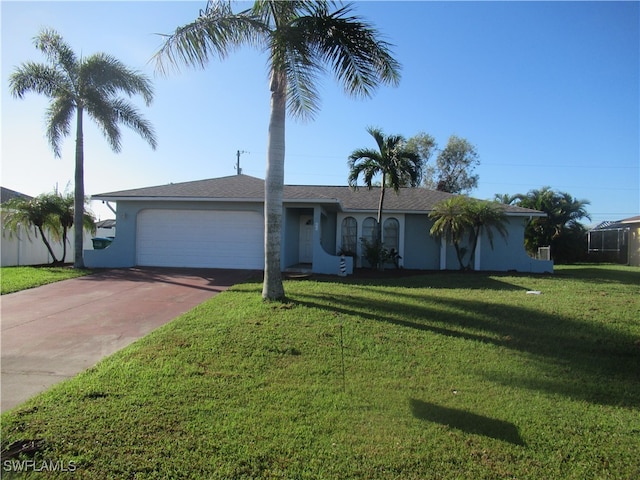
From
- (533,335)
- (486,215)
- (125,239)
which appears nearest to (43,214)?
(125,239)

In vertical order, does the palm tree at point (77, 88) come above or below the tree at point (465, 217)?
above

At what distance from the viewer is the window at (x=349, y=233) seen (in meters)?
17.4

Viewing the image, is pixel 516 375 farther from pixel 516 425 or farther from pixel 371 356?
pixel 371 356

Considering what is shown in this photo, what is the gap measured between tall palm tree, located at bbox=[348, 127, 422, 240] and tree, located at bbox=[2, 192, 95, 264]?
11.7 metres

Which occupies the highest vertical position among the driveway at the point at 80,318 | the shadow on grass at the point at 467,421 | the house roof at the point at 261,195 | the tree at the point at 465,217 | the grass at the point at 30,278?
the house roof at the point at 261,195

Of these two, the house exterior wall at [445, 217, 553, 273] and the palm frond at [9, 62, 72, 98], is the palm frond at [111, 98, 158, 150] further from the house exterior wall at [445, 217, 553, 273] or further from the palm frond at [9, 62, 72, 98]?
the house exterior wall at [445, 217, 553, 273]

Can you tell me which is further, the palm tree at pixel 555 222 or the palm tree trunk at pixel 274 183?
the palm tree at pixel 555 222

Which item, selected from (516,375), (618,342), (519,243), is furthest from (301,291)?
(519,243)

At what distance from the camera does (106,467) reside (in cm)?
290

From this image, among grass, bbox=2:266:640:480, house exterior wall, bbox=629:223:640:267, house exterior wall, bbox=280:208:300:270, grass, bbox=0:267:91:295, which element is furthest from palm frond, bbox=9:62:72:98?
house exterior wall, bbox=629:223:640:267

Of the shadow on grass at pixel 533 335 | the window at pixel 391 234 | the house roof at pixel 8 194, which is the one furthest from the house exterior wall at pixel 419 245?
the house roof at pixel 8 194

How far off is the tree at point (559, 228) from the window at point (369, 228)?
13.4 m

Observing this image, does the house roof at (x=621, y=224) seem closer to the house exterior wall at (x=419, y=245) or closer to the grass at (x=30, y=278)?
the house exterior wall at (x=419, y=245)

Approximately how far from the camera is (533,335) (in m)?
6.40
